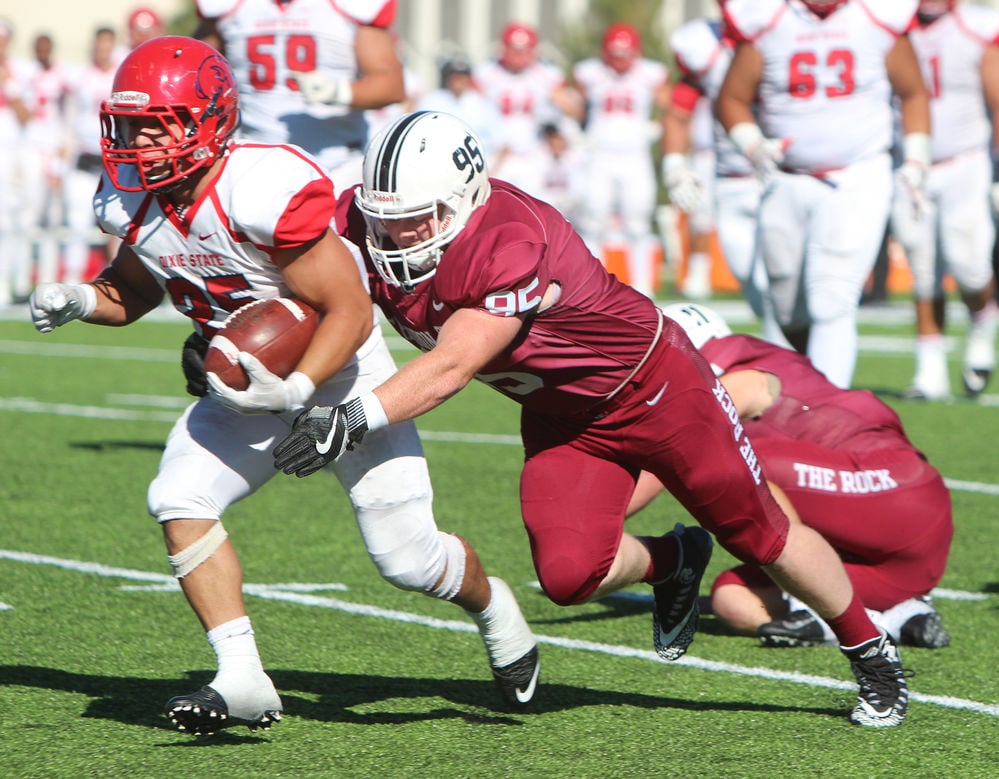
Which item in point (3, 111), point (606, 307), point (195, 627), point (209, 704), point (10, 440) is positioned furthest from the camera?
point (3, 111)

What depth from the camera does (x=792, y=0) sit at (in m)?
6.72

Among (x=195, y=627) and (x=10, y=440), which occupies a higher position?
(x=195, y=627)

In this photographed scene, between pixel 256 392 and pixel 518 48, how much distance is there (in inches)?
497

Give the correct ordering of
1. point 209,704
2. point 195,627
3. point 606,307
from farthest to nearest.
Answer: point 195,627, point 606,307, point 209,704

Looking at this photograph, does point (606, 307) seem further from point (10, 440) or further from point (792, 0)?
point (10, 440)

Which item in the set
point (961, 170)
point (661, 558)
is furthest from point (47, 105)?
point (661, 558)

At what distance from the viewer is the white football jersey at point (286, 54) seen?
6.34 metres

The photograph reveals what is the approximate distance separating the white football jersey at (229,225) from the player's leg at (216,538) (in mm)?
261

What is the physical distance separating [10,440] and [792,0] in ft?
12.6

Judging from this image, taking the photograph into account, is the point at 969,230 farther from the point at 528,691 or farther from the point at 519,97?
the point at 519,97

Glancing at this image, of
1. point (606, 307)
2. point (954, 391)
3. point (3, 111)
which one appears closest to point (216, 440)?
point (606, 307)

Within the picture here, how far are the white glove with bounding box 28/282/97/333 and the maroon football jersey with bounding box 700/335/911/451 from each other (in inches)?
67.4

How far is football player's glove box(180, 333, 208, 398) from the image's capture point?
3.59 metres

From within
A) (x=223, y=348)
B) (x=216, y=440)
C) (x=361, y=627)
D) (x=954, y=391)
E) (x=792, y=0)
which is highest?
(x=792, y=0)
